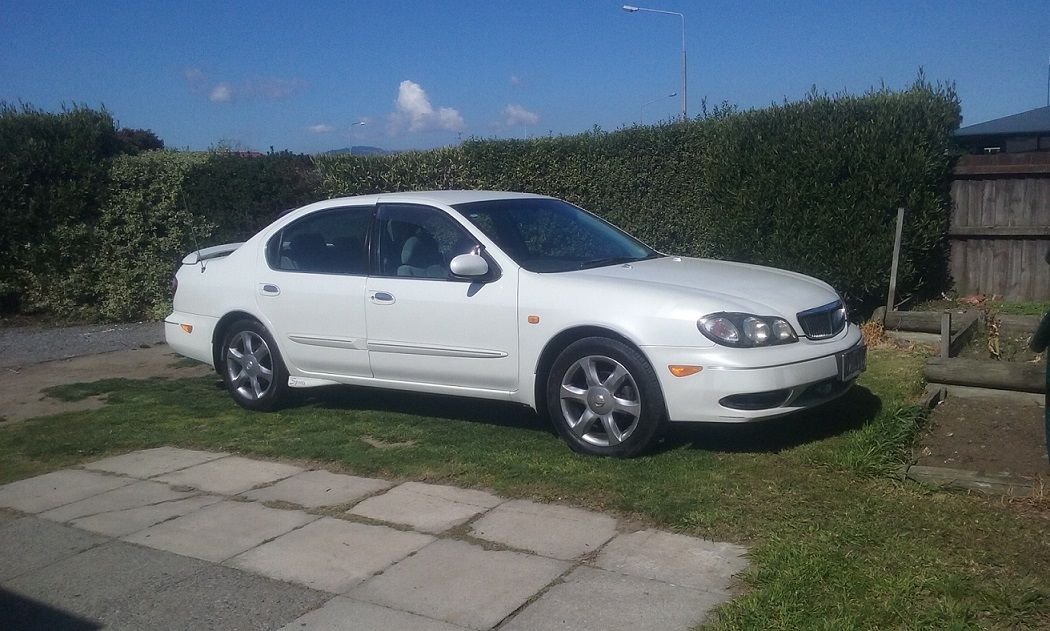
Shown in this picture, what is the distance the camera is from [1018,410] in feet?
20.6

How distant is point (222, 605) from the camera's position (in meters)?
4.25

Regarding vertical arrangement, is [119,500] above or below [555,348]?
below

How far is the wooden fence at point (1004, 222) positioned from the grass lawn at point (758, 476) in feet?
7.89

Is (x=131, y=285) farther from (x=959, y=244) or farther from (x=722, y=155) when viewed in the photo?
(x=959, y=244)

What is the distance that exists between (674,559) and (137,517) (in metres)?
2.96

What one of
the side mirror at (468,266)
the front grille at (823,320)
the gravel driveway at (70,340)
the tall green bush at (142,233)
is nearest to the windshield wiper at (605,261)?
the side mirror at (468,266)

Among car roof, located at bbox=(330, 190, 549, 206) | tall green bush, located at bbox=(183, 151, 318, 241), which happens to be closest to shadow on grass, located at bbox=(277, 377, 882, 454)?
car roof, located at bbox=(330, 190, 549, 206)

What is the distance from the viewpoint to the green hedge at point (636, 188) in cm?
943

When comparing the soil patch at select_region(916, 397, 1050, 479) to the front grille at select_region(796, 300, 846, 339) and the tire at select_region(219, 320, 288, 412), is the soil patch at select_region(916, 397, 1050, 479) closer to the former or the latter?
the front grille at select_region(796, 300, 846, 339)

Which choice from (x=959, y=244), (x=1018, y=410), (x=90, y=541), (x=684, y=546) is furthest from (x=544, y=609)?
(x=959, y=244)

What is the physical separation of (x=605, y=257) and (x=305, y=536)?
9.52ft

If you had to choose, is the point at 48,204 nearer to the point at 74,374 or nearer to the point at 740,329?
the point at 74,374

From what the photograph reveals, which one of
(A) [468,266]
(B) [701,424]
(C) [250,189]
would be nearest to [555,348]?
(A) [468,266]

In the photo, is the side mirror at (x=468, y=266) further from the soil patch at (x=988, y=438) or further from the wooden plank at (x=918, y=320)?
the wooden plank at (x=918, y=320)
